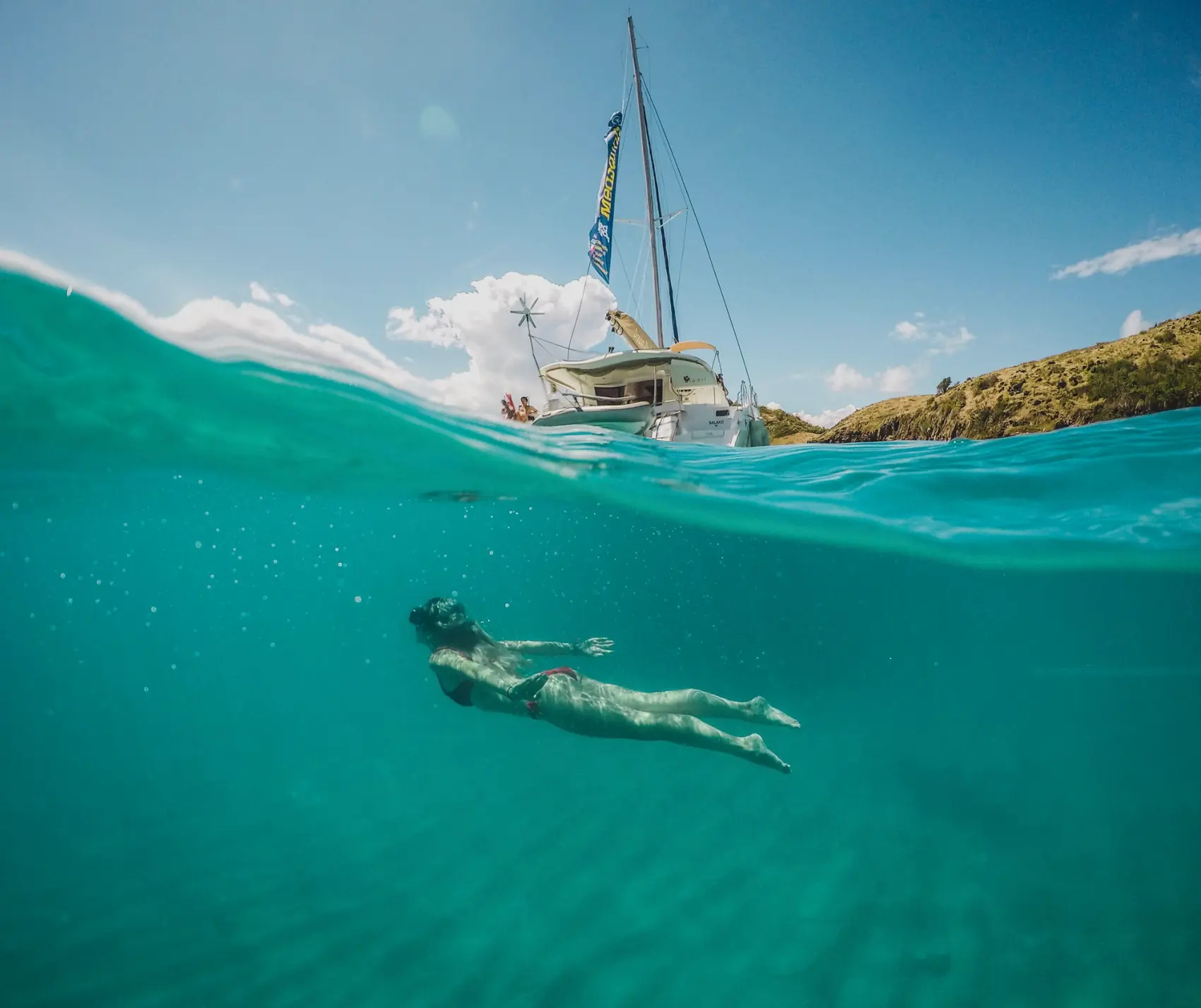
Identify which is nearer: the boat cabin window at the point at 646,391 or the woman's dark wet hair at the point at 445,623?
the woman's dark wet hair at the point at 445,623

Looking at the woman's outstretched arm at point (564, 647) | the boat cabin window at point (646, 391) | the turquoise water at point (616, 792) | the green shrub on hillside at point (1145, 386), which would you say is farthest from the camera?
the boat cabin window at point (646, 391)

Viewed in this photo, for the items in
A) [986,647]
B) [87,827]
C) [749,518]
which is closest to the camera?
[87,827]

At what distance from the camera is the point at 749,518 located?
1204cm

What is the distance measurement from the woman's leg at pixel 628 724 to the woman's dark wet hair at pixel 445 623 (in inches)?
62.9

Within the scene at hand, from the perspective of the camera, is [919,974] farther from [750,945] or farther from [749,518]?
[749,518]

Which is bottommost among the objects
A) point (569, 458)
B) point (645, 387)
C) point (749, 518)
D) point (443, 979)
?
point (443, 979)

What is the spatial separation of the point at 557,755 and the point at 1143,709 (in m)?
26.2

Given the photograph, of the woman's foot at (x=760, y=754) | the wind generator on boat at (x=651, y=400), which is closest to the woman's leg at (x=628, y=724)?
the woman's foot at (x=760, y=754)

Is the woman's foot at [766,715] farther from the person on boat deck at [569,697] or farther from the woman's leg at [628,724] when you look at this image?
the woman's leg at [628,724]

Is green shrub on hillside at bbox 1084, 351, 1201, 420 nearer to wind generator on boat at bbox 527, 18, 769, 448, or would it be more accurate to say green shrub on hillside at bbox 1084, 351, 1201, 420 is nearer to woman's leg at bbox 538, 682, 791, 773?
wind generator on boat at bbox 527, 18, 769, 448

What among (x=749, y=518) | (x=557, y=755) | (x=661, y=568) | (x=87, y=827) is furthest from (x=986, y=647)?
(x=87, y=827)

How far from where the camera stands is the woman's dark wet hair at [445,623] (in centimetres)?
643

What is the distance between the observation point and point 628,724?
545cm

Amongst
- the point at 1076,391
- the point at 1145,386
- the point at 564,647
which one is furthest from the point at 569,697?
the point at 1076,391
